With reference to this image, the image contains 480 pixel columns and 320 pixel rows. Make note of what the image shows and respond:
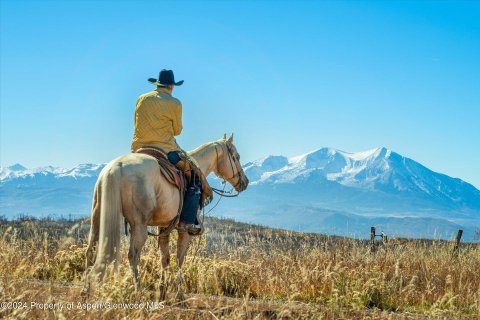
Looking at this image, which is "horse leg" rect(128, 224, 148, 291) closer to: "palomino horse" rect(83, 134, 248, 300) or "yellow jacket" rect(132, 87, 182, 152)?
"palomino horse" rect(83, 134, 248, 300)

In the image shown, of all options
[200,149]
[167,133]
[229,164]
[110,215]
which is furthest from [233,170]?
[110,215]

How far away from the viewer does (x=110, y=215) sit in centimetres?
796

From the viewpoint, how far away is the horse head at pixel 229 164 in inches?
448

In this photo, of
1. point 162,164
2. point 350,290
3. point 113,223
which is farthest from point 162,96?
point 350,290

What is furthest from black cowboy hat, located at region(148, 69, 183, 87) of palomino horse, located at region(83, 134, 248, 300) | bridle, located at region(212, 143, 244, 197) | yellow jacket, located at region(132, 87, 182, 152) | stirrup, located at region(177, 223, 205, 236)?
stirrup, located at region(177, 223, 205, 236)

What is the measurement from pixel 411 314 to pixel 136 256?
4001 mm

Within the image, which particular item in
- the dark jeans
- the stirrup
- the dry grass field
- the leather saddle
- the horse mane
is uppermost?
the horse mane

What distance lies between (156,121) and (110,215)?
199cm

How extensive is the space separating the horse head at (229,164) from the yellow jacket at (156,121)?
5.84 ft

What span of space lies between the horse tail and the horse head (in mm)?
3366

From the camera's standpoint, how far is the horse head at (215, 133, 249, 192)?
11383mm

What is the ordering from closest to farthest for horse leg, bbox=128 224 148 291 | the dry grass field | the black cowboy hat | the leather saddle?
the dry grass field
horse leg, bbox=128 224 148 291
the leather saddle
the black cowboy hat

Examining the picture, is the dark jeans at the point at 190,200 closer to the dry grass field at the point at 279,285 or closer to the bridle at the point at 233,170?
the dry grass field at the point at 279,285

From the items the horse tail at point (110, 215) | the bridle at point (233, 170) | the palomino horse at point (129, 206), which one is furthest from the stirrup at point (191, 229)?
the bridle at point (233, 170)
